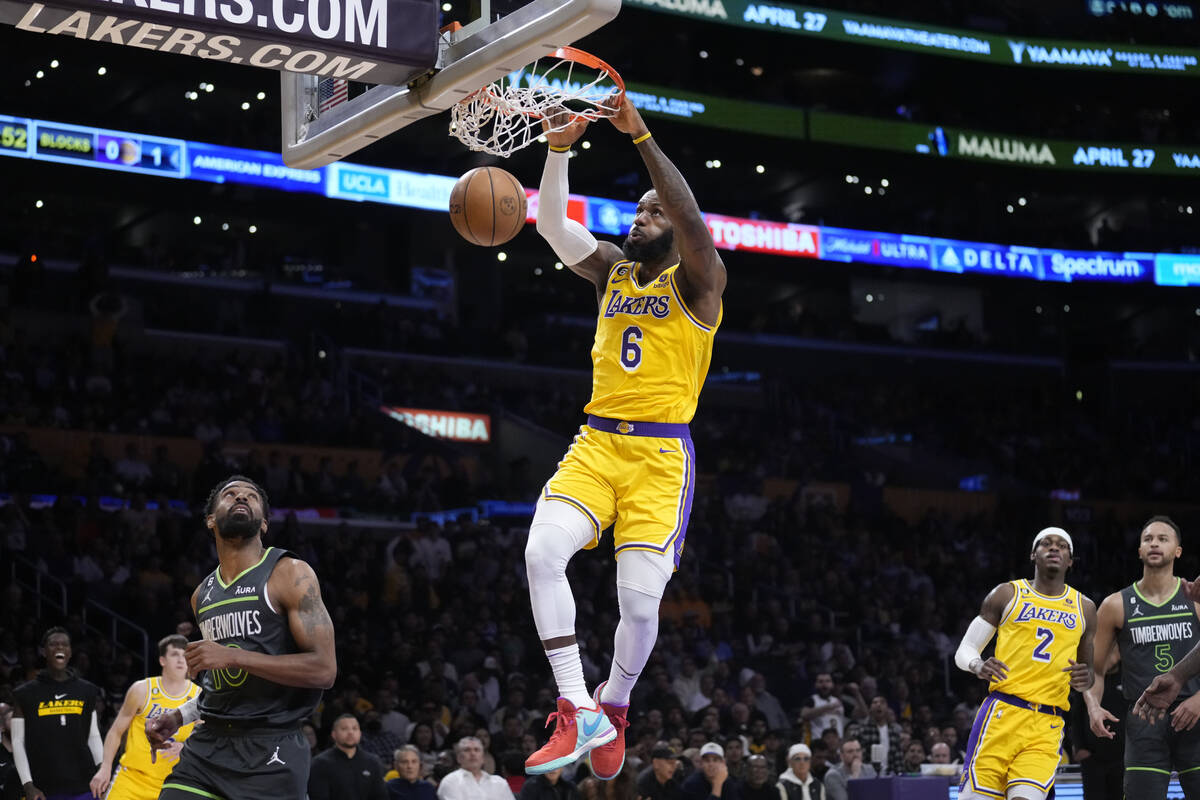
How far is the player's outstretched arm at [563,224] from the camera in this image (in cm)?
690

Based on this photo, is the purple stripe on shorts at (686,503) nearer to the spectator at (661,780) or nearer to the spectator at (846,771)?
the spectator at (661,780)

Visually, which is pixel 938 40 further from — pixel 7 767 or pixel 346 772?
pixel 7 767

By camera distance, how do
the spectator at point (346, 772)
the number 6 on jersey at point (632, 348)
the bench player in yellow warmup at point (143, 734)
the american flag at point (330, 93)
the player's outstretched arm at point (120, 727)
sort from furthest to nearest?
the spectator at point (346, 772) < the player's outstretched arm at point (120, 727) < the bench player in yellow warmup at point (143, 734) < the american flag at point (330, 93) < the number 6 on jersey at point (632, 348)

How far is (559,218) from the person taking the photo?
704 cm

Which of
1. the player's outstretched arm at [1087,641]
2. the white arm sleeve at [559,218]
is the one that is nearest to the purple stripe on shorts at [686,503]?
the white arm sleeve at [559,218]

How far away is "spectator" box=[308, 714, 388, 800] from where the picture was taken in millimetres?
11508

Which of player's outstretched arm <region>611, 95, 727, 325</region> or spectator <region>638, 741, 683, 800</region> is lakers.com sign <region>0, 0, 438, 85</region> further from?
spectator <region>638, 741, 683, 800</region>

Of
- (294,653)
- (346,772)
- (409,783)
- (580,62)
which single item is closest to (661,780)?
(409,783)

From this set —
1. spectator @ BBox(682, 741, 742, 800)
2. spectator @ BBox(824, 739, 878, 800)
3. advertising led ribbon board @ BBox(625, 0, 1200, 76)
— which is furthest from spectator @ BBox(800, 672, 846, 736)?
advertising led ribbon board @ BBox(625, 0, 1200, 76)

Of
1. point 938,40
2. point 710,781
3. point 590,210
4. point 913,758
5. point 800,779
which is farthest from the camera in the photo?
point 938,40

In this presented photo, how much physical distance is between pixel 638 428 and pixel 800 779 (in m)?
7.78

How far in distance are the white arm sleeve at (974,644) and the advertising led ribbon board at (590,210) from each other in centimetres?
1821

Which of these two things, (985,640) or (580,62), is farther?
(985,640)

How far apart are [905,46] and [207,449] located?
67.2 ft
